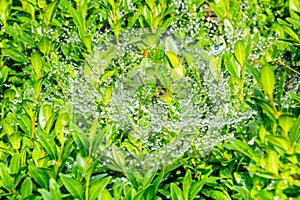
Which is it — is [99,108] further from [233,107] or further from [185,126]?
[233,107]

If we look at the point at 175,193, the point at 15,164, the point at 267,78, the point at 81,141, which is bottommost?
the point at 175,193

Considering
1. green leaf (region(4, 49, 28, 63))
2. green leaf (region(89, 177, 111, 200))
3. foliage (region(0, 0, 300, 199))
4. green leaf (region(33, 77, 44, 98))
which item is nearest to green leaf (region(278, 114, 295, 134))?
foliage (region(0, 0, 300, 199))

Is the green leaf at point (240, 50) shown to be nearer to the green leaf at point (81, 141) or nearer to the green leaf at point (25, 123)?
the green leaf at point (81, 141)

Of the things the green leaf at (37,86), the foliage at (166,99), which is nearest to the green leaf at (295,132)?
the foliage at (166,99)

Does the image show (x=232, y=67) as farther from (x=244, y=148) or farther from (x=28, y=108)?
(x=28, y=108)

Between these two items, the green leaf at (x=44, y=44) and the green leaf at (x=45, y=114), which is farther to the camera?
the green leaf at (x=44, y=44)

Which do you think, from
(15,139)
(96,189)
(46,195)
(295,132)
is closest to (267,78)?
(295,132)

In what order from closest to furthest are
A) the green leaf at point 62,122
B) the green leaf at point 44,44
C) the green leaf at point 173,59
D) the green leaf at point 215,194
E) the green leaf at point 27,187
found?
the green leaf at point 27,187
the green leaf at point 62,122
the green leaf at point 215,194
the green leaf at point 173,59
the green leaf at point 44,44

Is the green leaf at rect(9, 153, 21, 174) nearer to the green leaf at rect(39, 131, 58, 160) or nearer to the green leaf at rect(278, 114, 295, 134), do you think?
the green leaf at rect(39, 131, 58, 160)
